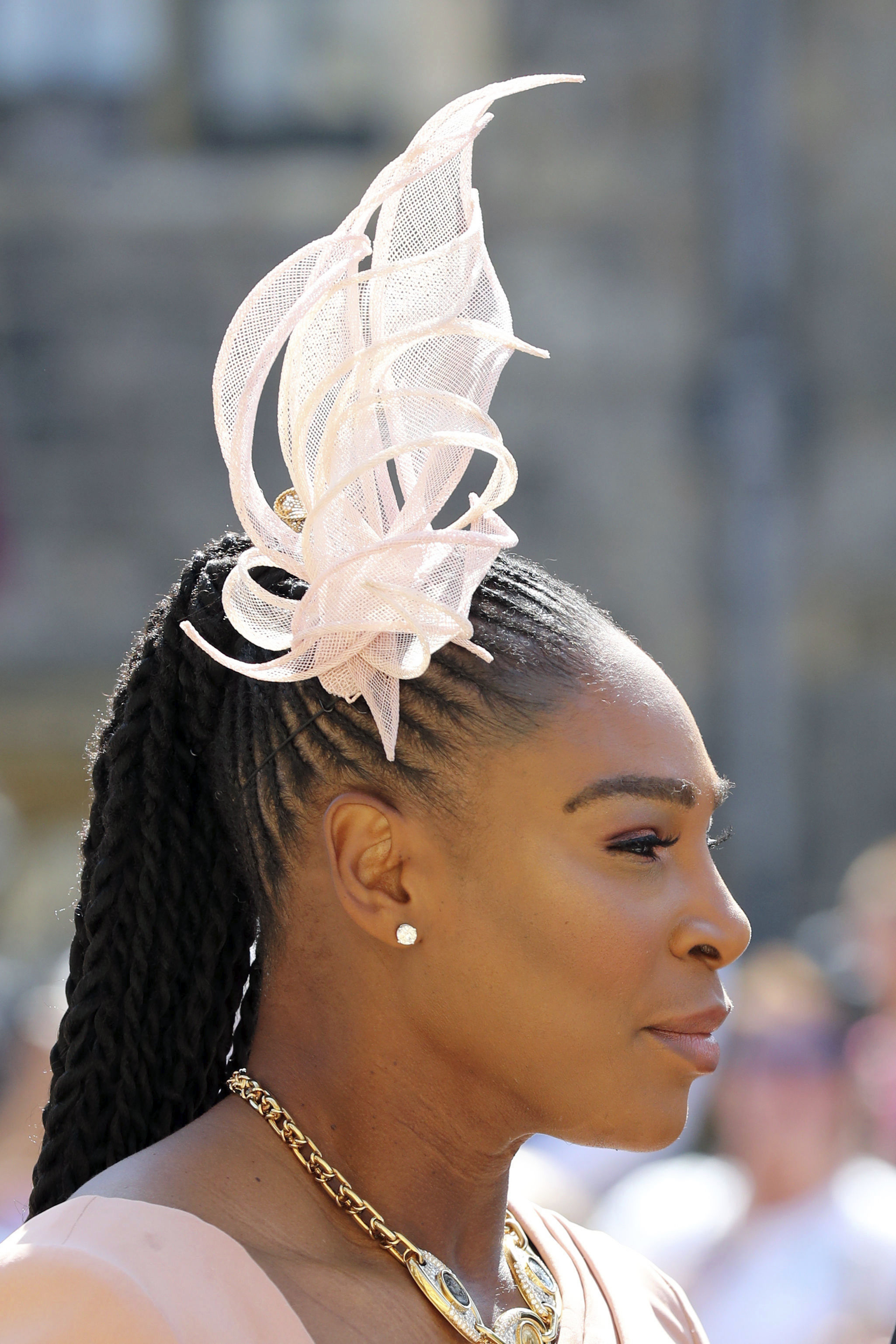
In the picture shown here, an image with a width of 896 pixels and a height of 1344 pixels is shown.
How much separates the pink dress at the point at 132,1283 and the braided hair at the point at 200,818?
0.31 m

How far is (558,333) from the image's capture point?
940 centimetres

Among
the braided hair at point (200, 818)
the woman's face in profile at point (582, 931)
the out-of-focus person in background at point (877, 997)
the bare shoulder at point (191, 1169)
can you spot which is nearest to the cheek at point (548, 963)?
the woman's face in profile at point (582, 931)

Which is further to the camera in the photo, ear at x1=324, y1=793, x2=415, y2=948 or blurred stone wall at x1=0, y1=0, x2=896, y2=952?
blurred stone wall at x1=0, y1=0, x2=896, y2=952

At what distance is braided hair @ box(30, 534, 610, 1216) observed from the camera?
73.1 inches

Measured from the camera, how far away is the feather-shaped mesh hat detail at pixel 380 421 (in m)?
1.74

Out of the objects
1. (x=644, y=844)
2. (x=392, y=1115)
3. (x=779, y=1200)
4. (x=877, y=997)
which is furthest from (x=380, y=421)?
(x=877, y=997)

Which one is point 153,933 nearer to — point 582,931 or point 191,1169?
point 191,1169

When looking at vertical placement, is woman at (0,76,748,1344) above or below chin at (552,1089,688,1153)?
above

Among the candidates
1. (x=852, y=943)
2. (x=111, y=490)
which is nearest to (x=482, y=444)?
(x=852, y=943)

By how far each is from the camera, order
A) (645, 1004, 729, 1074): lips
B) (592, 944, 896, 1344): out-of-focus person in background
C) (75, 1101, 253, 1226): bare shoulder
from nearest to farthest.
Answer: (75, 1101, 253, 1226): bare shoulder < (645, 1004, 729, 1074): lips < (592, 944, 896, 1344): out-of-focus person in background

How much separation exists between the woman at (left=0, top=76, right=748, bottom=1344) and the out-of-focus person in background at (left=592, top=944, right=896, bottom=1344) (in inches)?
83.9

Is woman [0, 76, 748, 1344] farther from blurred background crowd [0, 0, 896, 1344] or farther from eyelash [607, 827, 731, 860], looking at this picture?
blurred background crowd [0, 0, 896, 1344]

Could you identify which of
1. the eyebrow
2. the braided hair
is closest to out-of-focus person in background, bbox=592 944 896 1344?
the braided hair

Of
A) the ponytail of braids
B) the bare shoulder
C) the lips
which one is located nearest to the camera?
the bare shoulder
